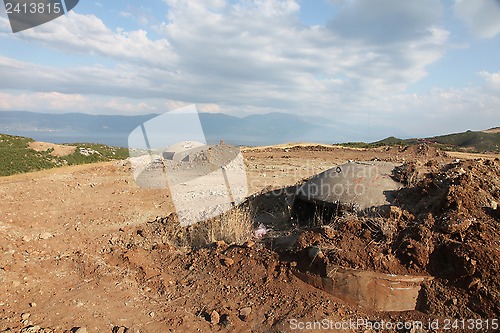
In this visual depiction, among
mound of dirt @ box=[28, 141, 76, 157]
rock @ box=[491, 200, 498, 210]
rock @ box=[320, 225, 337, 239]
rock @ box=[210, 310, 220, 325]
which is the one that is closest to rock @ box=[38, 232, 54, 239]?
rock @ box=[210, 310, 220, 325]

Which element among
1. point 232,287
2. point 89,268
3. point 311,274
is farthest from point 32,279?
point 311,274

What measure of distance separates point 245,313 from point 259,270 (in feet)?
2.61

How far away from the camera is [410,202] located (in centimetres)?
534

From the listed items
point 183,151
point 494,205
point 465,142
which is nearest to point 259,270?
point 494,205

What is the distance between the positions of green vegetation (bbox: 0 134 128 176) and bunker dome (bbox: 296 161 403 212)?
1631cm

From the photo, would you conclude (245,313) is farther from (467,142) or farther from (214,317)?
(467,142)

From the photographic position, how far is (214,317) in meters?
3.82

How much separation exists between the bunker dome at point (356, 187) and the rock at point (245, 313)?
243cm

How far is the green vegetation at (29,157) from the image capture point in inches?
701

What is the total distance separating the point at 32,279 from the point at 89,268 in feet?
2.27

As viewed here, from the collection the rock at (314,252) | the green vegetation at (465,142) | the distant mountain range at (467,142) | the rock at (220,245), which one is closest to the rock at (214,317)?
the rock at (314,252)

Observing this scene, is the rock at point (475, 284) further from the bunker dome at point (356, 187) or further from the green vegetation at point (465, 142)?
the green vegetation at point (465, 142)

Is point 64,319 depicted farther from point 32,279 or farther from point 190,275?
point 190,275

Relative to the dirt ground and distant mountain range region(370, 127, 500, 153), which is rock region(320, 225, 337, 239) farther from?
distant mountain range region(370, 127, 500, 153)
